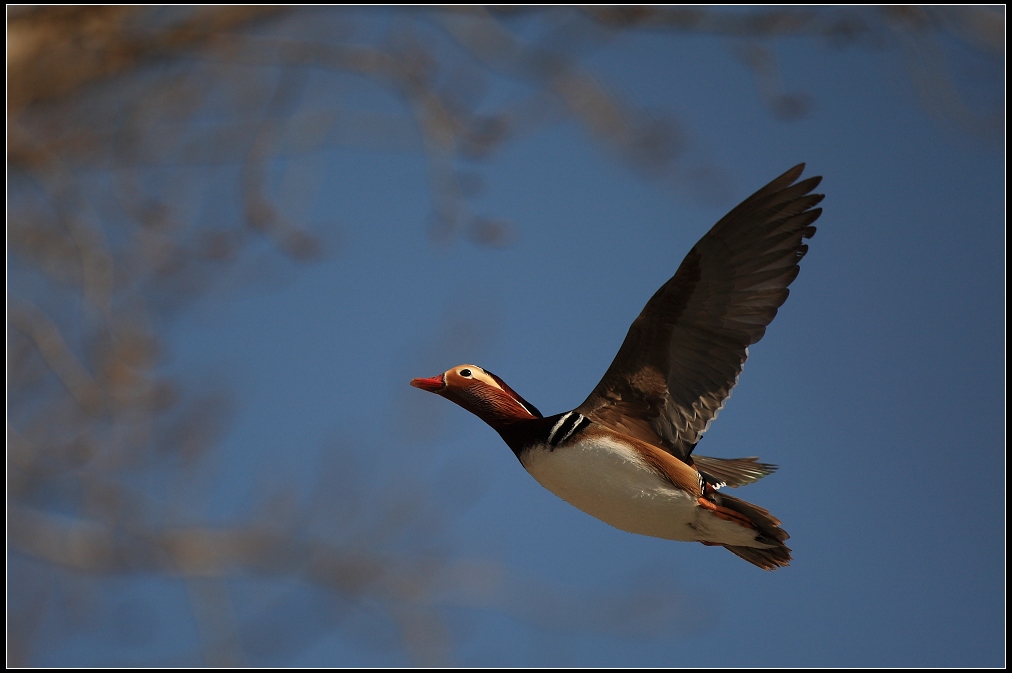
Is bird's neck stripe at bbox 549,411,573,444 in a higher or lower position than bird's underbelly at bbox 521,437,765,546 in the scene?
higher

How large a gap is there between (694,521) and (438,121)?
6.87 ft

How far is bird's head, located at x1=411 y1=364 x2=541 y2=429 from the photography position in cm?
198

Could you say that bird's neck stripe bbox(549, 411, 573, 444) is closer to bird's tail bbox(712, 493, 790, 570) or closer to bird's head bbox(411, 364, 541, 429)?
bird's head bbox(411, 364, 541, 429)

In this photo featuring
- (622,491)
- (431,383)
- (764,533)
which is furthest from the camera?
(764,533)

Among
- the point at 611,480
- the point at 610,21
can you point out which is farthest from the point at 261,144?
the point at 611,480

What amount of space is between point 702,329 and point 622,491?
0.49 m

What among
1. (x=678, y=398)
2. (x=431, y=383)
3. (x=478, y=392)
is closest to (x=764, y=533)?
(x=678, y=398)

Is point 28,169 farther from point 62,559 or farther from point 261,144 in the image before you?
point 62,559

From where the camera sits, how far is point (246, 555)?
5559mm

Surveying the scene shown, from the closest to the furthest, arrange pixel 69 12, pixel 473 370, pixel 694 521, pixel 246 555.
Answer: pixel 473 370 → pixel 694 521 → pixel 69 12 → pixel 246 555

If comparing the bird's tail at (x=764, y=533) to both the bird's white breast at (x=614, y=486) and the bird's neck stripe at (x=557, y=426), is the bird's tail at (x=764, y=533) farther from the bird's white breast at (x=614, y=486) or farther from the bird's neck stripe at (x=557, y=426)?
the bird's neck stripe at (x=557, y=426)

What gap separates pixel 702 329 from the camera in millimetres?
2352

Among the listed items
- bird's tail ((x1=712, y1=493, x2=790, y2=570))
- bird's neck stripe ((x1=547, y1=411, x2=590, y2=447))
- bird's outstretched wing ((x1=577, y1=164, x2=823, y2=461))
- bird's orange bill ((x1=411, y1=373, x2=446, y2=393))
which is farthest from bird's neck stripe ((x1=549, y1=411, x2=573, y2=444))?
bird's tail ((x1=712, y1=493, x2=790, y2=570))

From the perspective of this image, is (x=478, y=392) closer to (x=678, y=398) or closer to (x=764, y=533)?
(x=678, y=398)
